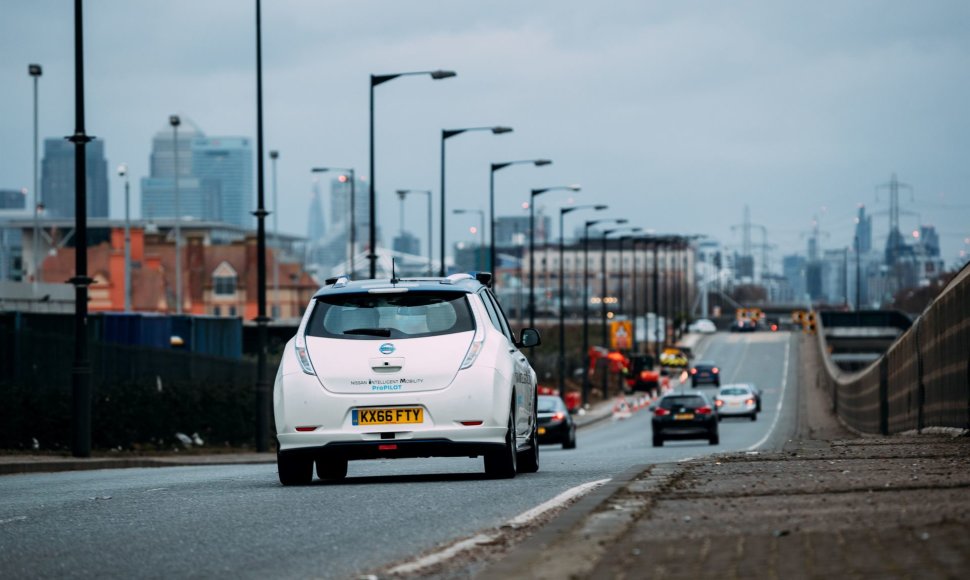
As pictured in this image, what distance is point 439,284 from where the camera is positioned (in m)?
15.4

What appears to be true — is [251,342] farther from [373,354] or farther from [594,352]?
[373,354]

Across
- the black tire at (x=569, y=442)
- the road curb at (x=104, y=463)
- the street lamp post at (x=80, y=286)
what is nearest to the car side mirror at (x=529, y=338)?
the road curb at (x=104, y=463)

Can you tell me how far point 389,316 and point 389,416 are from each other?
2.82 feet

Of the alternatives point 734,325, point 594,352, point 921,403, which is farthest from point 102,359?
point 734,325

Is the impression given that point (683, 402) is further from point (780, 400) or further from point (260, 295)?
point (780, 400)

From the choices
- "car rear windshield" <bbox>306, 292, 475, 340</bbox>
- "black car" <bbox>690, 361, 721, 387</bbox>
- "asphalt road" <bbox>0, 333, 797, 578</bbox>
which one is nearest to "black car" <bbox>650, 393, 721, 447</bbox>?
"asphalt road" <bbox>0, 333, 797, 578</bbox>

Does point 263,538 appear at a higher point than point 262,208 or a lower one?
lower

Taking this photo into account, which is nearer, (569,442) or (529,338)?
(529,338)

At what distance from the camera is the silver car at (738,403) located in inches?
2685

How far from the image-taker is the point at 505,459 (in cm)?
1545

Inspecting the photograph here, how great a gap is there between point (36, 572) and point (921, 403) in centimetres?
2085

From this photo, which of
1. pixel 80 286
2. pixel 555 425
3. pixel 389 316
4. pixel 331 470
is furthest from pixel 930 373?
pixel 555 425

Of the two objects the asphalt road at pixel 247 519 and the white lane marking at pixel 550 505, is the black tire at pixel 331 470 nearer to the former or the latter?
the asphalt road at pixel 247 519

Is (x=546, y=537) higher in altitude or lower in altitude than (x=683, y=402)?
higher
